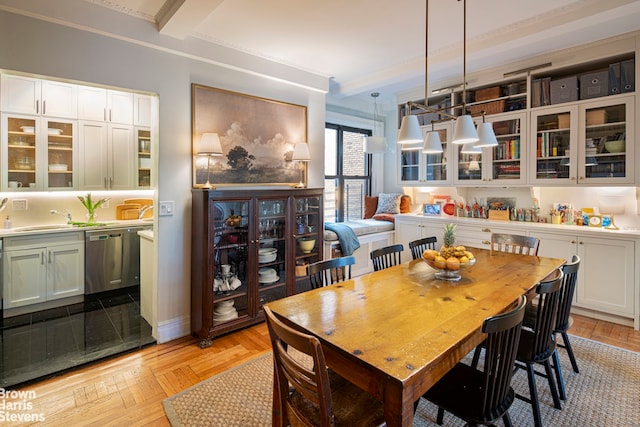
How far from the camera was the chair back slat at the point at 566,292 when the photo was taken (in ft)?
6.63

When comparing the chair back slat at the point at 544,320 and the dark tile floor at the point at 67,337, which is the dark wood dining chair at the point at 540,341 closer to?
the chair back slat at the point at 544,320

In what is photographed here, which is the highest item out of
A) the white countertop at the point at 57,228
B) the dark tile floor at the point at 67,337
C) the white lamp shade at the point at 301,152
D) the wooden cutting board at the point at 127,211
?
the white lamp shade at the point at 301,152

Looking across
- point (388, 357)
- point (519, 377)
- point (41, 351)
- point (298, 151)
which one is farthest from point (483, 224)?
point (41, 351)

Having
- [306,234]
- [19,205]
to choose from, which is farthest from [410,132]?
[19,205]

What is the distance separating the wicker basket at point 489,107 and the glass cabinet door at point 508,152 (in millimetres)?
100

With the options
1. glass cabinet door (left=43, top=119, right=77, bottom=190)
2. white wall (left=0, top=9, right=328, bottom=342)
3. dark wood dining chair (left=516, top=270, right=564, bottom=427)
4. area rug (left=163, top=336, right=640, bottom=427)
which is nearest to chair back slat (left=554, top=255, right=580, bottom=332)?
dark wood dining chair (left=516, top=270, right=564, bottom=427)

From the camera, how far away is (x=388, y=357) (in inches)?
50.3

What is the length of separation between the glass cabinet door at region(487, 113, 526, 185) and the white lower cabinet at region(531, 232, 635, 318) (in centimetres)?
86

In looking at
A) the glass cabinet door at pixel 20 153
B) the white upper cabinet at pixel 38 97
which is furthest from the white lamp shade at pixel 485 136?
the glass cabinet door at pixel 20 153

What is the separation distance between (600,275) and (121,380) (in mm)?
4381

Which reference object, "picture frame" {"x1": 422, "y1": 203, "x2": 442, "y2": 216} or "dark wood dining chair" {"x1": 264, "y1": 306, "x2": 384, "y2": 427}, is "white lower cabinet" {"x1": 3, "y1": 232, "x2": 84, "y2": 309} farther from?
"picture frame" {"x1": 422, "y1": 203, "x2": 442, "y2": 216}

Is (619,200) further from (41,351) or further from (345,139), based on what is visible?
(41,351)

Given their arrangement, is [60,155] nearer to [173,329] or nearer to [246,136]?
[246,136]

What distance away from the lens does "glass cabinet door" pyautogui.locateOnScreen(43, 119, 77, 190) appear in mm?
3822
